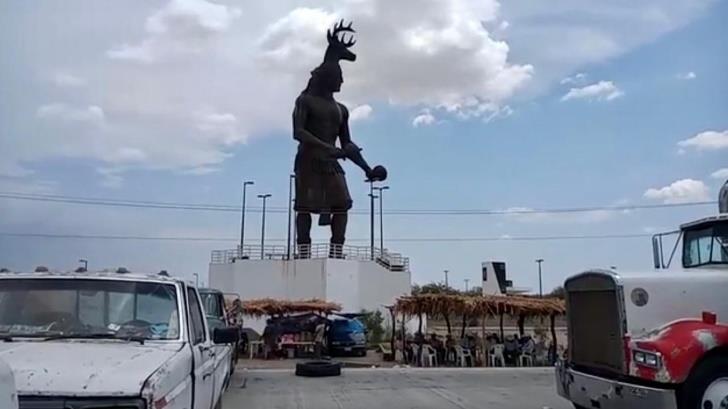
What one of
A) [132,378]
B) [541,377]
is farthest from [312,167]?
[132,378]

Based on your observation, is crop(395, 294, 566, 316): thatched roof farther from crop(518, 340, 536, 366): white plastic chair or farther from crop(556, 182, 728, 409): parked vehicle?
crop(556, 182, 728, 409): parked vehicle

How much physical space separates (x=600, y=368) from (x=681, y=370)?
4.18 ft

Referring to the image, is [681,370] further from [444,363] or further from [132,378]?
[444,363]

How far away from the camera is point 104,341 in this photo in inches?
198

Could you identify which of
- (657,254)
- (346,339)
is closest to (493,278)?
(346,339)

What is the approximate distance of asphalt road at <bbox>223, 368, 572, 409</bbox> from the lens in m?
11.9

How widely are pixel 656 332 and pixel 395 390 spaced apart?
7457 mm

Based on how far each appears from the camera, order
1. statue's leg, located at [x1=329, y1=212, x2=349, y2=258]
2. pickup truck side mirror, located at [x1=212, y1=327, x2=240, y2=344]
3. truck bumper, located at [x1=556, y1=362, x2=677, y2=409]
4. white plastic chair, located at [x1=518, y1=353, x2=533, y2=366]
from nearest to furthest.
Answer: pickup truck side mirror, located at [x1=212, y1=327, x2=240, y2=344]
truck bumper, located at [x1=556, y1=362, x2=677, y2=409]
white plastic chair, located at [x1=518, y1=353, x2=533, y2=366]
statue's leg, located at [x1=329, y1=212, x2=349, y2=258]

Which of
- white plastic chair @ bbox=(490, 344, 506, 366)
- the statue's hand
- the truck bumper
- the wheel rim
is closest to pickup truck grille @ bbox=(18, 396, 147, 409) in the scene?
the truck bumper

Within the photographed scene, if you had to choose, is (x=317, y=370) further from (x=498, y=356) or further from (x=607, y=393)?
(x=607, y=393)

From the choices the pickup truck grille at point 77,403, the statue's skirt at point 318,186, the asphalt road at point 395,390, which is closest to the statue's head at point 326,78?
the statue's skirt at point 318,186

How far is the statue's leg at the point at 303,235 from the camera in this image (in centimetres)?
3775

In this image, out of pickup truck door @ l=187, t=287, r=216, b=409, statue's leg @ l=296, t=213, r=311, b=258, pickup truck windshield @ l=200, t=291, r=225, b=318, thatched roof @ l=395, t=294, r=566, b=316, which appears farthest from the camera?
statue's leg @ l=296, t=213, r=311, b=258

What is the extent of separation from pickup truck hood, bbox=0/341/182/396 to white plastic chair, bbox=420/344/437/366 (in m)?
18.7
